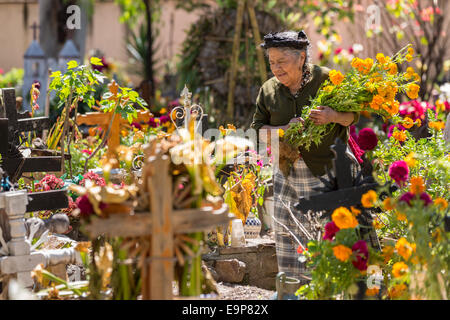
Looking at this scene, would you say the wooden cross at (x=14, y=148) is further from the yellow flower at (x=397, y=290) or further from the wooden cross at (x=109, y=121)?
the yellow flower at (x=397, y=290)

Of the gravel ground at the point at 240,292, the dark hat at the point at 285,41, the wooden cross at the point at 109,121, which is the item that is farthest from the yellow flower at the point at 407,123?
the wooden cross at the point at 109,121

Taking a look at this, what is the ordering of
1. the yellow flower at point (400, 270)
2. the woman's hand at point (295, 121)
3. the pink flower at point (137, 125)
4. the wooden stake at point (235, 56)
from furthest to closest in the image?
the wooden stake at point (235, 56) < the pink flower at point (137, 125) < the woman's hand at point (295, 121) < the yellow flower at point (400, 270)

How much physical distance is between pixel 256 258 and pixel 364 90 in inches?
64.5

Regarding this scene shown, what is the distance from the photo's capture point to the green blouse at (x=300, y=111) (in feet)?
11.0

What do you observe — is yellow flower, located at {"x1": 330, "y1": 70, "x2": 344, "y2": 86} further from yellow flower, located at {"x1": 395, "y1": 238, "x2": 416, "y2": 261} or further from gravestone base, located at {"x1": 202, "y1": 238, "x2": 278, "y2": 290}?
gravestone base, located at {"x1": 202, "y1": 238, "x2": 278, "y2": 290}

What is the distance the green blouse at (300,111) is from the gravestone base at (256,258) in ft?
3.58

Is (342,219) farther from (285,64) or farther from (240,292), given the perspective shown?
(240,292)

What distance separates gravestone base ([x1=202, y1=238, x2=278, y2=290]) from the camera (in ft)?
14.0

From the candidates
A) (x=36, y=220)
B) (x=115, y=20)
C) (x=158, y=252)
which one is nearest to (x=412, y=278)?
(x=158, y=252)

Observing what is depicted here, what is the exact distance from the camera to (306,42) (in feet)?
10.8

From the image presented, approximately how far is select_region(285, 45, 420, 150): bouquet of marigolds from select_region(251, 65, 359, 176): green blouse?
0.14 meters

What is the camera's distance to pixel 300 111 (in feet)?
11.2

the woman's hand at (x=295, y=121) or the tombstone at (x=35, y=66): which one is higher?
the tombstone at (x=35, y=66)

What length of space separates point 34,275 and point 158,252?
60 centimetres
